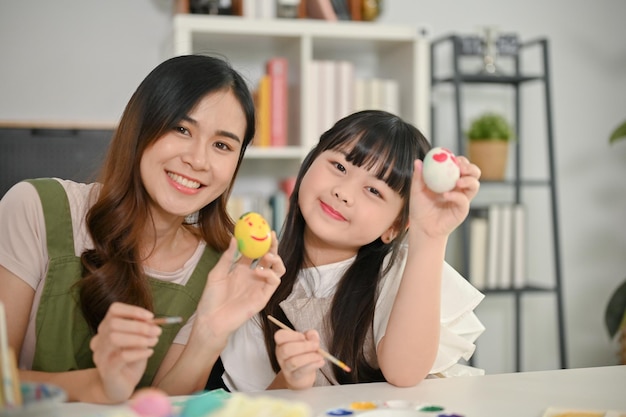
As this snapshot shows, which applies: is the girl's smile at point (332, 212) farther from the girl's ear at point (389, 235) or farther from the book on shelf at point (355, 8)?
the book on shelf at point (355, 8)

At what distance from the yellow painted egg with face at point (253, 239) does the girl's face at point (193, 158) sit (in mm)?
232

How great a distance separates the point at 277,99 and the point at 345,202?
1.61 meters

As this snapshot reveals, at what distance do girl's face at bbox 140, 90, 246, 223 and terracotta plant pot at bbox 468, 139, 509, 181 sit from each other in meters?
2.08

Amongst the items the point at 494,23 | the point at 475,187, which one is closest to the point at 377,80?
the point at 494,23

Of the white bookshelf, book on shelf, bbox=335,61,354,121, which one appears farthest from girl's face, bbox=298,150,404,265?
book on shelf, bbox=335,61,354,121

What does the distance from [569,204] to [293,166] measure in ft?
4.93

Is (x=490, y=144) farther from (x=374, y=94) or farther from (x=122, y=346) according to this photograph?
(x=122, y=346)

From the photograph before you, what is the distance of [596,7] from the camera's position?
385 centimetres

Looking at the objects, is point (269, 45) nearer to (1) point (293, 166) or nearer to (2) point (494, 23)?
(1) point (293, 166)

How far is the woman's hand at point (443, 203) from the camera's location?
4.23 feet

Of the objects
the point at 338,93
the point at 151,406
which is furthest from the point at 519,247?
the point at 151,406

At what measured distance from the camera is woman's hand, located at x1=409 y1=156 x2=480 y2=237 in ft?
4.23

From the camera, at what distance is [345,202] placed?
1.54m

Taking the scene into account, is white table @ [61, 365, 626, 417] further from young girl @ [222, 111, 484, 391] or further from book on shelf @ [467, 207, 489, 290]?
book on shelf @ [467, 207, 489, 290]
